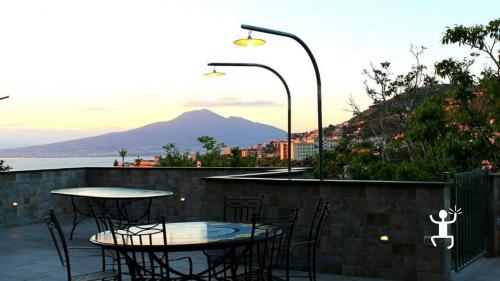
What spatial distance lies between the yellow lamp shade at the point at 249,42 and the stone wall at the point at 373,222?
7.39 feet

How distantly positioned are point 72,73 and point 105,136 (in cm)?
16135

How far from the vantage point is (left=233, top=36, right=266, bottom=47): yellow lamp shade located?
9.00 m

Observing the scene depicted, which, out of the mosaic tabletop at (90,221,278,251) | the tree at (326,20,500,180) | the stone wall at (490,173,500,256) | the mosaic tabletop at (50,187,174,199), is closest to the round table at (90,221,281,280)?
the mosaic tabletop at (90,221,278,251)

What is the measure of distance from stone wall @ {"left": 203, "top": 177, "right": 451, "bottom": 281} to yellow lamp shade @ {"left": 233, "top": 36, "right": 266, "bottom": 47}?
7.39 feet

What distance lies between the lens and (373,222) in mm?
7430

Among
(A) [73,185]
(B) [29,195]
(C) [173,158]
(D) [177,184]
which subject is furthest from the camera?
(C) [173,158]

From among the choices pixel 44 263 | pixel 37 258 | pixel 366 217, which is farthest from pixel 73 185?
pixel 366 217

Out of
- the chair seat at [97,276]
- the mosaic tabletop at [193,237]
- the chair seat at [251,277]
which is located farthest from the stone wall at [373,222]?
the chair seat at [97,276]

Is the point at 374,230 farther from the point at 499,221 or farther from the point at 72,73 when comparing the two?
the point at 72,73

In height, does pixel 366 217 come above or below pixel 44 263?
above

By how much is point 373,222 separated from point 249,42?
3.40 m

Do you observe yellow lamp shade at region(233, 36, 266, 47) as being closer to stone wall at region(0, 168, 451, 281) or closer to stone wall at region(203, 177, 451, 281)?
stone wall at region(0, 168, 451, 281)

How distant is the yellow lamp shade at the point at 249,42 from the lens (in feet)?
29.5

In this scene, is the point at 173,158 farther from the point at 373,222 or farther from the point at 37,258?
the point at 373,222
